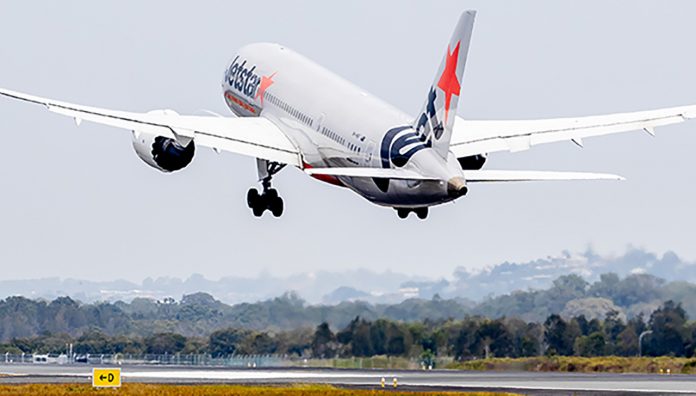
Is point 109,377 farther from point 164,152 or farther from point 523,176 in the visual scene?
point 523,176

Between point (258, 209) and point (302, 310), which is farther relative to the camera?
point (302, 310)

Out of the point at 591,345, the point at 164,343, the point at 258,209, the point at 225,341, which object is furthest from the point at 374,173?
the point at 164,343

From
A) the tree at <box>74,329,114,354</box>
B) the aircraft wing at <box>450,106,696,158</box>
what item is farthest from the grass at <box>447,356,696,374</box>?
the tree at <box>74,329,114,354</box>

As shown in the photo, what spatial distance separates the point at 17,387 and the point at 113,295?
48.7 meters

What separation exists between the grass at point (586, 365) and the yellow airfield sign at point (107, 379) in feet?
103

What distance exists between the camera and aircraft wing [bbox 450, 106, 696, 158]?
255 feet

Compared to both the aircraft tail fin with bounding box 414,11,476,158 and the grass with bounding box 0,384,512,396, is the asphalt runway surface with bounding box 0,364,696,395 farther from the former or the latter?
the aircraft tail fin with bounding box 414,11,476,158

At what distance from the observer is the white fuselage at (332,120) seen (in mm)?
68875

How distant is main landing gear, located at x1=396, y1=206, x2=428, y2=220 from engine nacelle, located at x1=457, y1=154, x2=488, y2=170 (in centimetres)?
555

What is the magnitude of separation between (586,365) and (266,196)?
24.2 m

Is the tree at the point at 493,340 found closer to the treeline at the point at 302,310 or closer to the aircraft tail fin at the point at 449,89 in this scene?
the treeline at the point at 302,310

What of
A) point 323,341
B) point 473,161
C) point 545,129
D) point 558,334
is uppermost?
point 545,129

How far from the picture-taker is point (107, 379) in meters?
70.2

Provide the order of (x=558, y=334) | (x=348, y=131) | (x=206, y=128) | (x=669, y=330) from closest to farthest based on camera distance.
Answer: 1. (x=348, y=131)
2. (x=206, y=128)
3. (x=669, y=330)
4. (x=558, y=334)
